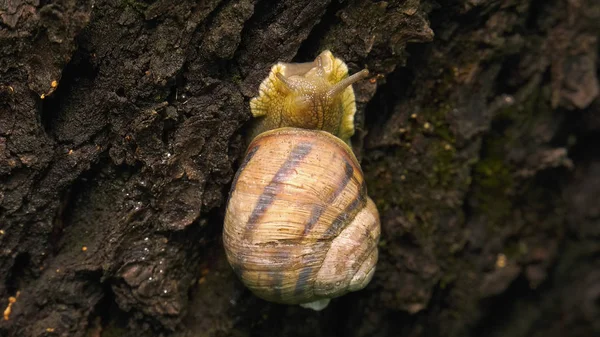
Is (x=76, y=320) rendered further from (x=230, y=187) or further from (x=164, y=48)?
(x=164, y=48)

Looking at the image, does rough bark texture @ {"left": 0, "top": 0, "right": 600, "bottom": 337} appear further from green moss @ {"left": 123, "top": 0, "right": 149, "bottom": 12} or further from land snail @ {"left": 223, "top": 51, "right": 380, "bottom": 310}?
land snail @ {"left": 223, "top": 51, "right": 380, "bottom": 310}

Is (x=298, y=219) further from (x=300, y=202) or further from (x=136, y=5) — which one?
(x=136, y=5)

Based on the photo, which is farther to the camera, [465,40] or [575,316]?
[575,316]

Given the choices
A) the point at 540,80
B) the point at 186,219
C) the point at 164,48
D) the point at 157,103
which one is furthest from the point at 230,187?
the point at 540,80

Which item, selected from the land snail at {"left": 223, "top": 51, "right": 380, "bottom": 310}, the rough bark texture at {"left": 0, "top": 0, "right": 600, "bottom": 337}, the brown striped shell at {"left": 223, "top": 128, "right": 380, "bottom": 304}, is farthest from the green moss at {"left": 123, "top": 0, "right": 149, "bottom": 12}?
the brown striped shell at {"left": 223, "top": 128, "right": 380, "bottom": 304}

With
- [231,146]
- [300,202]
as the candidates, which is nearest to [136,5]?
[231,146]

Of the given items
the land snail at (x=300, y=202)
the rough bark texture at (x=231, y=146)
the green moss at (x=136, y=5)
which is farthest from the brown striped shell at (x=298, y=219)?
the green moss at (x=136, y=5)
